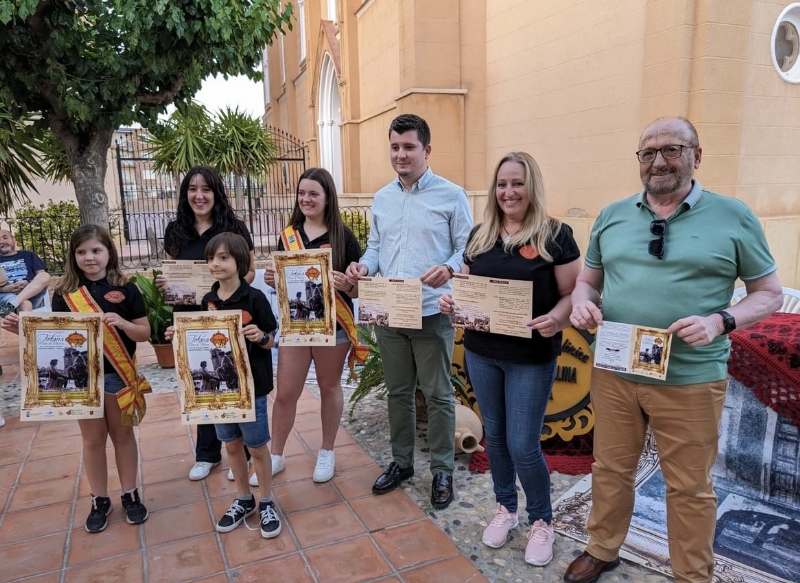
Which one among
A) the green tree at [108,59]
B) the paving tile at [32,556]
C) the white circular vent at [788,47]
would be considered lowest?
the paving tile at [32,556]

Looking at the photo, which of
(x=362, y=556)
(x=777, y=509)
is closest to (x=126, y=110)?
(x=362, y=556)

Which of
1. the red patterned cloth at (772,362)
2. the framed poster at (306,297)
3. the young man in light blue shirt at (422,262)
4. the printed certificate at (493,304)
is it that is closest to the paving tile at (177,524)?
the framed poster at (306,297)

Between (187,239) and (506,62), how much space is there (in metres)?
8.79

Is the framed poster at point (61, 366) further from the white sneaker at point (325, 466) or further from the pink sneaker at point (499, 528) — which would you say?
the pink sneaker at point (499, 528)

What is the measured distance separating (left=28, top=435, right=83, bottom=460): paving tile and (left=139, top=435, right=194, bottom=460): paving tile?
454mm

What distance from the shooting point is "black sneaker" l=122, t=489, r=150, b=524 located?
3.10m

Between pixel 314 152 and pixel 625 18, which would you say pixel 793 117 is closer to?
pixel 625 18

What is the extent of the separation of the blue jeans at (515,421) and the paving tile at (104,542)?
6.33 feet

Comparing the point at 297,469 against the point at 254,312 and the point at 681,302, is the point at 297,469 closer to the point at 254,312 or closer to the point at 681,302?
the point at 254,312

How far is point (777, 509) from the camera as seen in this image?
3.02 metres

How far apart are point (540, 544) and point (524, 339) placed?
103cm

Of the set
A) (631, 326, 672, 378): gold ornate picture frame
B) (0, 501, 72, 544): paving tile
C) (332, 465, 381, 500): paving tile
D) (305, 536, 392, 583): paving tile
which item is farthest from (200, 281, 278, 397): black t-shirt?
(631, 326, 672, 378): gold ornate picture frame

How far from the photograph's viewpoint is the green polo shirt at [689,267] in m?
2.05

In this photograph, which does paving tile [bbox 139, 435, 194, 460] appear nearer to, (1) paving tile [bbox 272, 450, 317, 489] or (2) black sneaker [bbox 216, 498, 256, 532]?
(1) paving tile [bbox 272, 450, 317, 489]
